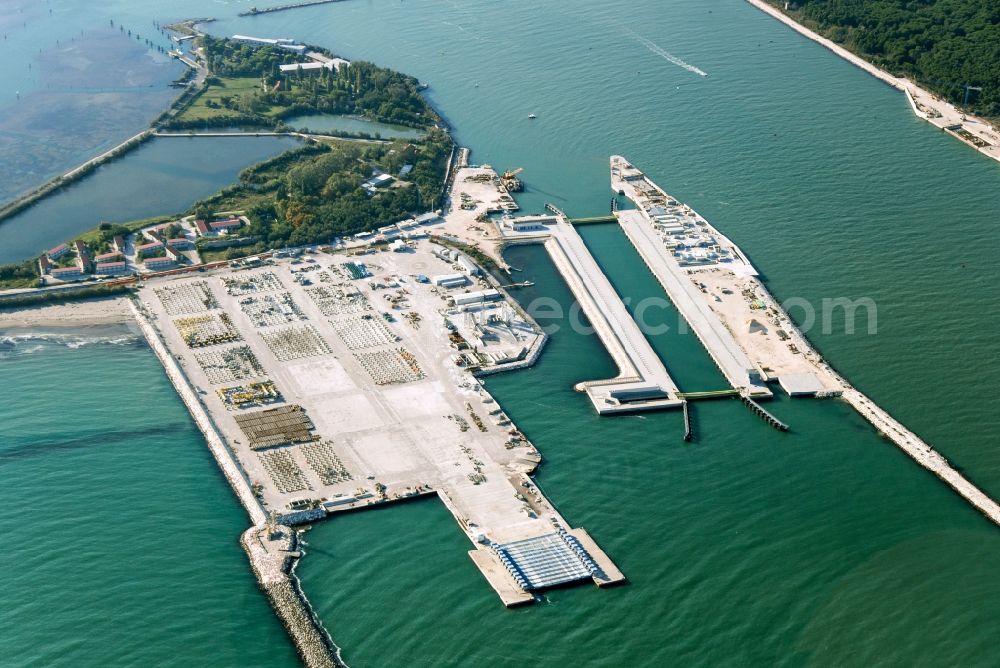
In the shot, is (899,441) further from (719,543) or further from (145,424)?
(145,424)

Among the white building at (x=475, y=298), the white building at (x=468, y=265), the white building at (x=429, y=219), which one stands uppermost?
the white building at (x=429, y=219)

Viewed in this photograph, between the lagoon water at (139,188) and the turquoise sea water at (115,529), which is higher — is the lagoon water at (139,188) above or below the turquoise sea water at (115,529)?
above

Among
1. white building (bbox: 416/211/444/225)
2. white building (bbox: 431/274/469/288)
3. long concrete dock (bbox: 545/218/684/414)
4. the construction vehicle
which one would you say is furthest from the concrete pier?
white building (bbox: 416/211/444/225)

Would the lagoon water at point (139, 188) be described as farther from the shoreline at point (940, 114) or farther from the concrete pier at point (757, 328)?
the shoreline at point (940, 114)

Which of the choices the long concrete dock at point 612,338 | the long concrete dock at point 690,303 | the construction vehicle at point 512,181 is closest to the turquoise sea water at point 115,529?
the long concrete dock at point 612,338

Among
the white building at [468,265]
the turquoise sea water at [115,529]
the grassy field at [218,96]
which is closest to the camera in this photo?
the turquoise sea water at [115,529]

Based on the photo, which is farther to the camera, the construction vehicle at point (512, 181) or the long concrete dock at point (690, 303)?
the construction vehicle at point (512, 181)

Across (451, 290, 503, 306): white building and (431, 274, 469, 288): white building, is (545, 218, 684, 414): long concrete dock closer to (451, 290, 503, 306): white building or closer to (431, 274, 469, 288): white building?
(451, 290, 503, 306): white building
